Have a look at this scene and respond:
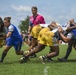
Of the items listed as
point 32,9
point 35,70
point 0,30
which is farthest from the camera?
point 32,9

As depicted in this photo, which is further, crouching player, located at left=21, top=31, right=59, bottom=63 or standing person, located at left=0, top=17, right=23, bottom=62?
standing person, located at left=0, top=17, right=23, bottom=62

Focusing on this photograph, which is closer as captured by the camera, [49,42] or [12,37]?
[49,42]

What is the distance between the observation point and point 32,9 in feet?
47.7

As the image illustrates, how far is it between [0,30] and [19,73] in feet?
9.55

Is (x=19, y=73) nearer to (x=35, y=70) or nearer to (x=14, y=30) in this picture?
(x=35, y=70)

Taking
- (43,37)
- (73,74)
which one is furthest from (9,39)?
(73,74)

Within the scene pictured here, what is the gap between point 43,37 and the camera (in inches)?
476

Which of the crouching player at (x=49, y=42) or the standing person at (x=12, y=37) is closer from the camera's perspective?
the crouching player at (x=49, y=42)

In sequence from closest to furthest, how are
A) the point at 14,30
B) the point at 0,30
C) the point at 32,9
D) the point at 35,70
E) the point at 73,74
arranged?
the point at 73,74 < the point at 35,70 < the point at 0,30 < the point at 14,30 < the point at 32,9

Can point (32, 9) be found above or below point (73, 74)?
above

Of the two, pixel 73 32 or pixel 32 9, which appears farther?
pixel 32 9

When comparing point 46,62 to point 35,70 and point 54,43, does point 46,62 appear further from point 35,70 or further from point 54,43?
point 35,70

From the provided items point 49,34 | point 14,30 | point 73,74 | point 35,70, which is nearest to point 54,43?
point 49,34

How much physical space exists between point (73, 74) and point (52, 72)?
657 mm
